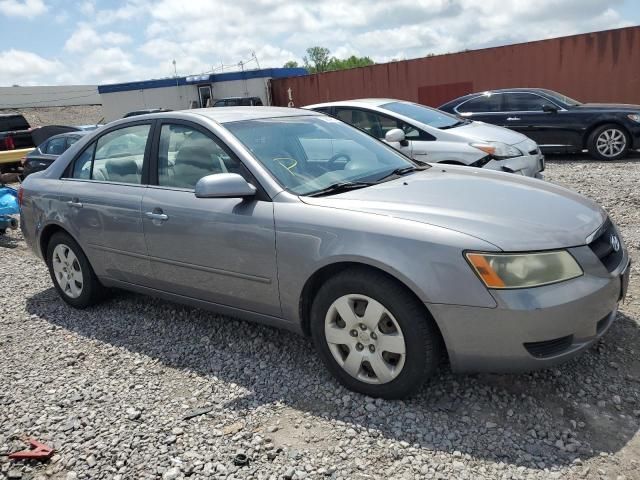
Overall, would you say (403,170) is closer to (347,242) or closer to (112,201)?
(347,242)

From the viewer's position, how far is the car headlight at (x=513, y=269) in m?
2.58

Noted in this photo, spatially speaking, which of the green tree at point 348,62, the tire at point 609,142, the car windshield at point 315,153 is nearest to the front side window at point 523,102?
the tire at point 609,142

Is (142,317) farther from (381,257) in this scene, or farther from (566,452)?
(566,452)

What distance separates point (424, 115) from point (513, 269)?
5761mm

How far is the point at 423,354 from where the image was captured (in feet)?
9.09

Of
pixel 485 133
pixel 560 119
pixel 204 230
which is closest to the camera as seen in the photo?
pixel 204 230

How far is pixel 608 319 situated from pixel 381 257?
1.23 m

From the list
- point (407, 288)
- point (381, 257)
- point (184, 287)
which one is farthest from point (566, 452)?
point (184, 287)

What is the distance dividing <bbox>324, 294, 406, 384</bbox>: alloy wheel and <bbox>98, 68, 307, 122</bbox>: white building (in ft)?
76.3

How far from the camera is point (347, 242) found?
290 cm

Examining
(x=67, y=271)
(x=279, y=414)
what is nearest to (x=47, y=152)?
(x=67, y=271)

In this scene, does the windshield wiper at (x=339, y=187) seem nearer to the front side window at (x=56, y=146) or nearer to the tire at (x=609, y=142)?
the tire at (x=609, y=142)

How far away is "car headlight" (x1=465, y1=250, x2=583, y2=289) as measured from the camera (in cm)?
258

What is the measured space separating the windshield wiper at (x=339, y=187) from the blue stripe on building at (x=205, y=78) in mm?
23523
